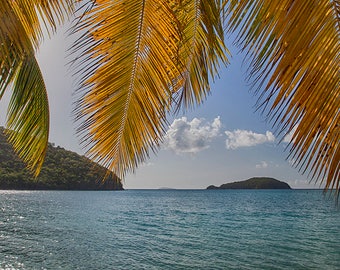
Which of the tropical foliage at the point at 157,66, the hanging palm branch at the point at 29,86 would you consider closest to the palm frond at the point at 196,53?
the tropical foliage at the point at 157,66

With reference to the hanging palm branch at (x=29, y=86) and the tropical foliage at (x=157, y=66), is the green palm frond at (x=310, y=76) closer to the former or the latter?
the tropical foliage at (x=157, y=66)

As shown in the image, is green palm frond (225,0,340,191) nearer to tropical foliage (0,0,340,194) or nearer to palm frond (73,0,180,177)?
tropical foliage (0,0,340,194)

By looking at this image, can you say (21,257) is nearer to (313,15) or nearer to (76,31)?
(76,31)

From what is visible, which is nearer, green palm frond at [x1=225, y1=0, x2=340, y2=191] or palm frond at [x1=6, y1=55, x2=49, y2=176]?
green palm frond at [x1=225, y1=0, x2=340, y2=191]

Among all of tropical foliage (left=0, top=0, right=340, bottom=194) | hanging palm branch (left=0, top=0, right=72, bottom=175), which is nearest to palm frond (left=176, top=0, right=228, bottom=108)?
tropical foliage (left=0, top=0, right=340, bottom=194)

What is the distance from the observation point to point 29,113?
3734mm

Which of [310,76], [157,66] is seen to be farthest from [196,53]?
[310,76]

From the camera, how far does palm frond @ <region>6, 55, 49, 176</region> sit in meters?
3.59

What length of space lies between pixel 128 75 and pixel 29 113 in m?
1.38

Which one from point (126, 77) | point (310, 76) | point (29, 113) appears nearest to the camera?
point (310, 76)

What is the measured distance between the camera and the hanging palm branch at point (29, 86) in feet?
10.5

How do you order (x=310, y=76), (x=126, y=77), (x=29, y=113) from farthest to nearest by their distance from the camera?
(x=29, y=113) < (x=126, y=77) < (x=310, y=76)

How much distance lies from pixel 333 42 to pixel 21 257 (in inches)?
702

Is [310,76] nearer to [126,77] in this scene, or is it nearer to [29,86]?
[126,77]
